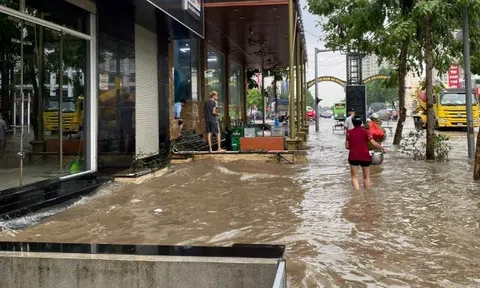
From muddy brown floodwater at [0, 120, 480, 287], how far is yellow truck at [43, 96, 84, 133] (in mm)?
1301

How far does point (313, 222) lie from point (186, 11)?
5855mm

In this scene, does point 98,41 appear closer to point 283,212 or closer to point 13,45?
point 13,45

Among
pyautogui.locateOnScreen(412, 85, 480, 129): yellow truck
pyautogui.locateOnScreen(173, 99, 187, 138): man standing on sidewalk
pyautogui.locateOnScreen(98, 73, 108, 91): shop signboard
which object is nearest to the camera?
pyautogui.locateOnScreen(98, 73, 108, 91): shop signboard

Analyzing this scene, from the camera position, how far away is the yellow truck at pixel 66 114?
8234 mm

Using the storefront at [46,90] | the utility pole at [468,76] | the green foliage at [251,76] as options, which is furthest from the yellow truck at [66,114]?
the green foliage at [251,76]

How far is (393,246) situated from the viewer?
5.33 meters

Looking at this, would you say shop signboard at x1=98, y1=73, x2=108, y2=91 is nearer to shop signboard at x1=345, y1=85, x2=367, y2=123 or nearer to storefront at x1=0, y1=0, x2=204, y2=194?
storefront at x1=0, y1=0, x2=204, y2=194

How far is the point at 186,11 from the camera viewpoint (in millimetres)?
10391

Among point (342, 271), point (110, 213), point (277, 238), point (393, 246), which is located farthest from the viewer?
point (110, 213)

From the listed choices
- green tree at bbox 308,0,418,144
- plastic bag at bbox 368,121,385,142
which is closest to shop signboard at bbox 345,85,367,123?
green tree at bbox 308,0,418,144

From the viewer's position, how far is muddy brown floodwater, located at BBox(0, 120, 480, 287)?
15.3 feet

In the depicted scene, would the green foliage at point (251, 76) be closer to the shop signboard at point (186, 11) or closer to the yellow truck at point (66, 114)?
the shop signboard at point (186, 11)

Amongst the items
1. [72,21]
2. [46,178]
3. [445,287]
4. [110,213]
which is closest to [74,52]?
[72,21]

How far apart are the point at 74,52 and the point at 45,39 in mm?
747
